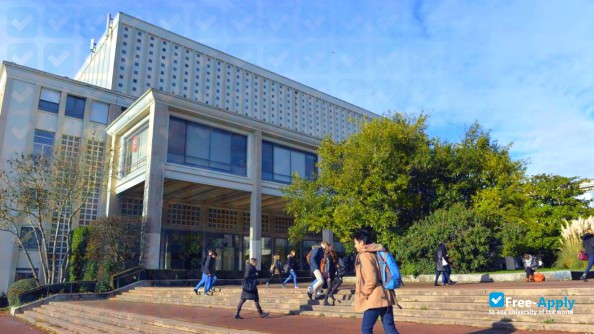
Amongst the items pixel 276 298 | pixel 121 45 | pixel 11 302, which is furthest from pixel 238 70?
pixel 276 298

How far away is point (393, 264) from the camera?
5059 millimetres

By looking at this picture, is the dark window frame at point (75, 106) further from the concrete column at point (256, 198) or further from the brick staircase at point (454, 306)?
the brick staircase at point (454, 306)

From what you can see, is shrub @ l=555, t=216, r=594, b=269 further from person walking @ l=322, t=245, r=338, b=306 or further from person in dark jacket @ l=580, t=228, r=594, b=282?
person walking @ l=322, t=245, r=338, b=306

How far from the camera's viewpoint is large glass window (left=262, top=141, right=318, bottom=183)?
25.4m

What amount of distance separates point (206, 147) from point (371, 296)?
1917cm

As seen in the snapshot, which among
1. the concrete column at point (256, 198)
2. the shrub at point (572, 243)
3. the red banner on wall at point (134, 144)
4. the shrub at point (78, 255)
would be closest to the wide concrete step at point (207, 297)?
the shrub at point (78, 255)

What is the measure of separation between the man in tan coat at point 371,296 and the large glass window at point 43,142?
24432 millimetres

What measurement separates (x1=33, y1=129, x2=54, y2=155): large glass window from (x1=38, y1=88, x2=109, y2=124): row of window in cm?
142

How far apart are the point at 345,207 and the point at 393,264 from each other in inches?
497

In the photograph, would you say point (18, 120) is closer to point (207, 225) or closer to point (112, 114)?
point (112, 114)

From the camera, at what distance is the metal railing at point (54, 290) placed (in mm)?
17000

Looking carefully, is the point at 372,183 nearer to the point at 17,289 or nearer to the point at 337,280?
the point at 337,280

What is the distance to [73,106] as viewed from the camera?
26.1m

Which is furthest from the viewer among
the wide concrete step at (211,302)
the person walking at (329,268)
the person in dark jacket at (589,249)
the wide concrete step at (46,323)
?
the wide concrete step at (46,323)
